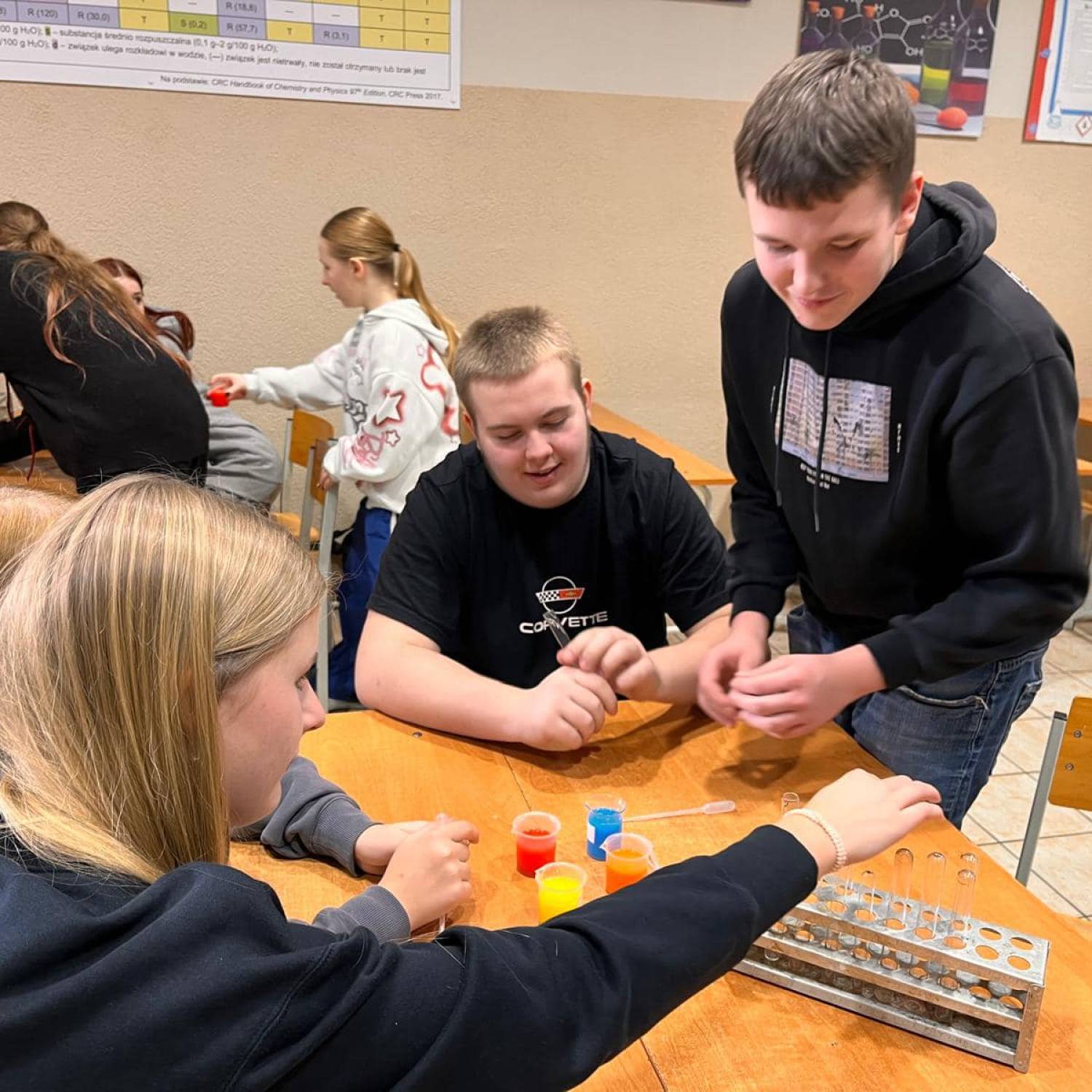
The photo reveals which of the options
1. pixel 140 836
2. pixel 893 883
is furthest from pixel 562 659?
pixel 140 836

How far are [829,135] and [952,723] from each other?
33.7 inches

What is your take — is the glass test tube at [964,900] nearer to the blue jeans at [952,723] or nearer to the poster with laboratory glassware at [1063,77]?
the blue jeans at [952,723]

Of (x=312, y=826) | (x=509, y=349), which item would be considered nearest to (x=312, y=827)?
(x=312, y=826)

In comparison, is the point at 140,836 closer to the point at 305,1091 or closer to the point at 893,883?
the point at 305,1091

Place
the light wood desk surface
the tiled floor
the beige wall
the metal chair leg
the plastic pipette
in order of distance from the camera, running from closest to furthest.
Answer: the plastic pipette
the metal chair leg
the tiled floor
the light wood desk surface
the beige wall

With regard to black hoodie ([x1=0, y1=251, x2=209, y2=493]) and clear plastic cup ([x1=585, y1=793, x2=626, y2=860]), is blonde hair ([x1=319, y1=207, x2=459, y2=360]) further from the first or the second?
clear plastic cup ([x1=585, y1=793, x2=626, y2=860])

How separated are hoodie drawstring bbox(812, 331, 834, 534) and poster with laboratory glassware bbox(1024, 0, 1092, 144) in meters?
3.31

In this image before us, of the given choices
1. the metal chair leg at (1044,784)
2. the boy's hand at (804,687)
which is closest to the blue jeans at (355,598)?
the boy's hand at (804,687)

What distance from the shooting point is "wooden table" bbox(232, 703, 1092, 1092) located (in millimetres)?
865

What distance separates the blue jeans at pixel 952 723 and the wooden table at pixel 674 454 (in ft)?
4.10

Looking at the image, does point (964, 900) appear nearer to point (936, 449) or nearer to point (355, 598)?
point (936, 449)

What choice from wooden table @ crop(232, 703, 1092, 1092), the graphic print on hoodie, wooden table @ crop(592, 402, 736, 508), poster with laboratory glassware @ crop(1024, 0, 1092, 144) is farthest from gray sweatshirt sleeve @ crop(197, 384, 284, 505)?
poster with laboratory glassware @ crop(1024, 0, 1092, 144)

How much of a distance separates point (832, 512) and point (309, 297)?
2.65 m

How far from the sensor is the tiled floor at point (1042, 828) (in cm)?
248
